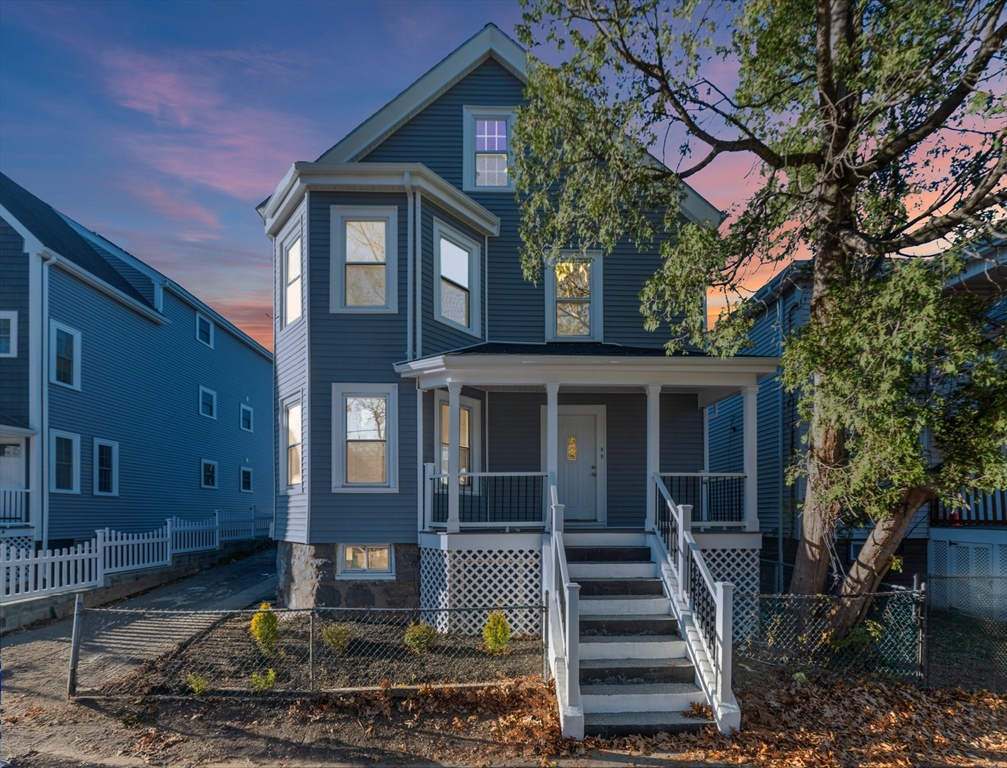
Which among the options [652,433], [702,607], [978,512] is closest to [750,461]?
[652,433]

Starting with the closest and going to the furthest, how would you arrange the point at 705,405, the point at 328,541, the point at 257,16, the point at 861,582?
the point at 861,582
the point at 328,541
the point at 257,16
the point at 705,405

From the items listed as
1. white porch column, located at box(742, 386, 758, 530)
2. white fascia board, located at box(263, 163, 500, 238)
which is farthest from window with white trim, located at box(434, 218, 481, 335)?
white porch column, located at box(742, 386, 758, 530)

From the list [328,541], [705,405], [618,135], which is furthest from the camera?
[705,405]

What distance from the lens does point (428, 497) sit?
33.9ft

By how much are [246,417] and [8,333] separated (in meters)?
11.3

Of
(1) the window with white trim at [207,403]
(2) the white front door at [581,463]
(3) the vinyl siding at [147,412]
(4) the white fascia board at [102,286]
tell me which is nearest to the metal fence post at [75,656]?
(2) the white front door at [581,463]

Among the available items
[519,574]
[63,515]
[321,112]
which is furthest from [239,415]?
[519,574]

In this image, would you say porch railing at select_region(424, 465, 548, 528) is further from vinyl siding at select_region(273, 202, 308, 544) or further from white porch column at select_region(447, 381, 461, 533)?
vinyl siding at select_region(273, 202, 308, 544)

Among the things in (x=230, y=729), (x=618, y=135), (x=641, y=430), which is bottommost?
(x=230, y=729)

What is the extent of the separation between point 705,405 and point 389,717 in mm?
8136

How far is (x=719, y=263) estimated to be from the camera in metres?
8.98

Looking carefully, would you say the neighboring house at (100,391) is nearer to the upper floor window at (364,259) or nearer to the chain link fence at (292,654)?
the chain link fence at (292,654)

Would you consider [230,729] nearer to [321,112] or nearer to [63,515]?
[63,515]

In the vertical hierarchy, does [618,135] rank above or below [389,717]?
above
